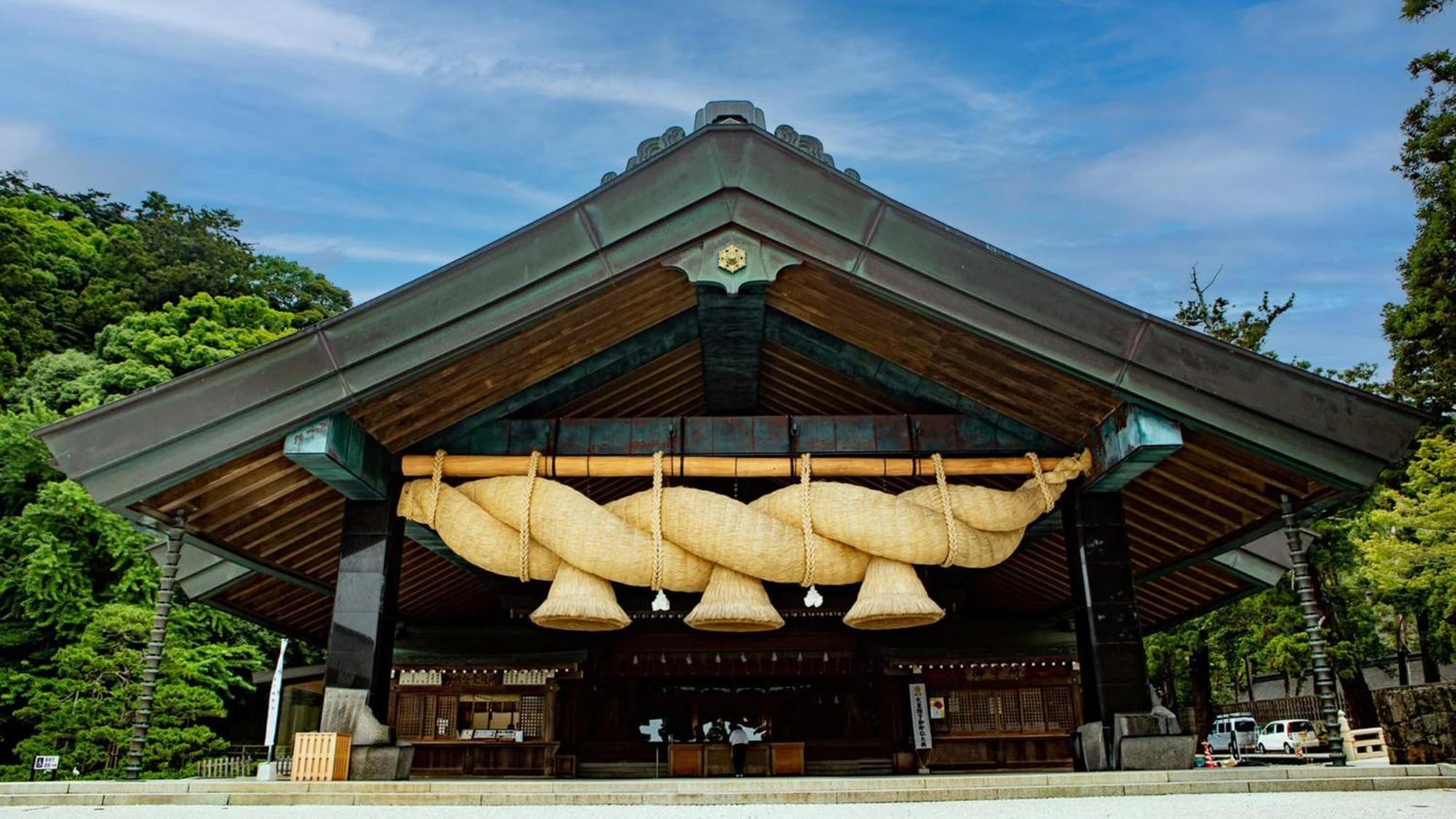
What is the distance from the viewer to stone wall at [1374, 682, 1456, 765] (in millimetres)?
12398

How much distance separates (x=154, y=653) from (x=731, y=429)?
5.07 meters

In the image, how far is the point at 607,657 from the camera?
14.8m

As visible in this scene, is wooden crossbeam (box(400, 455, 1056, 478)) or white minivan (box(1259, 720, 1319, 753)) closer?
wooden crossbeam (box(400, 455, 1056, 478))

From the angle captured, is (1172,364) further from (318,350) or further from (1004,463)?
(318,350)

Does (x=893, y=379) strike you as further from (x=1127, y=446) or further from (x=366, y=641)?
(x=366, y=641)

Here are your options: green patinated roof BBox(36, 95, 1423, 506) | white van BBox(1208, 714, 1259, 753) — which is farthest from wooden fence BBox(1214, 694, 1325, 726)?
green patinated roof BBox(36, 95, 1423, 506)

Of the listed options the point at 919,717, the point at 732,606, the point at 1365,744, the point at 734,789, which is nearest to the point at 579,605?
the point at 732,606

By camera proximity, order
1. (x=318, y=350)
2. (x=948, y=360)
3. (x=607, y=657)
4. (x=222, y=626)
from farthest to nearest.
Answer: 1. (x=222, y=626)
2. (x=607, y=657)
3. (x=948, y=360)
4. (x=318, y=350)

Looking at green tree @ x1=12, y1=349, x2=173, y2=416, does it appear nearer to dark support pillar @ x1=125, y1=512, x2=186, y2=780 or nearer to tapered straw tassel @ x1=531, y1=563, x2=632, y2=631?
dark support pillar @ x1=125, y1=512, x2=186, y2=780

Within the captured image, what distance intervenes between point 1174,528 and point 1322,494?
2.25 m

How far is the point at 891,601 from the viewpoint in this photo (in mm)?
7930

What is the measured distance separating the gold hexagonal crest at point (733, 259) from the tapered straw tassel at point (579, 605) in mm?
2841

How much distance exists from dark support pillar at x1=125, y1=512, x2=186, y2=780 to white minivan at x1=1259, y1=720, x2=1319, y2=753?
98.0 ft

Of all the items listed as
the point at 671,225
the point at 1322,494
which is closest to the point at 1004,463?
the point at 1322,494
